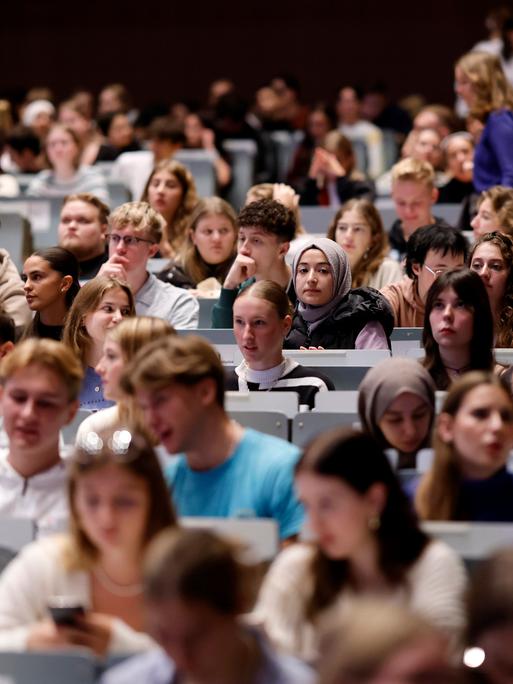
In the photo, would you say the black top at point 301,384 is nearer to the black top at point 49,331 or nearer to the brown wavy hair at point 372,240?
the black top at point 49,331

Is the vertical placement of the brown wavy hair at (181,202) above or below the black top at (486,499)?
above

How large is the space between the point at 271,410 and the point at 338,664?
2.06 meters

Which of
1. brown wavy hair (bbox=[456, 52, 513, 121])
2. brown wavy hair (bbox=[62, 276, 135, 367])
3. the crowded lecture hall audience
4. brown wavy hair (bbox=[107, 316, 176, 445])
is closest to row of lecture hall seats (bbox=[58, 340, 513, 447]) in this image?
the crowded lecture hall audience

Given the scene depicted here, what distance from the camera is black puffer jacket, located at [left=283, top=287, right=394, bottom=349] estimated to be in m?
5.27

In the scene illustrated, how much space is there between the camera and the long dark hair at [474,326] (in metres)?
4.45

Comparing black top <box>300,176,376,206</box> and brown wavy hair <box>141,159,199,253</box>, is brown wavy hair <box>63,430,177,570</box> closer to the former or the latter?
brown wavy hair <box>141,159,199,253</box>

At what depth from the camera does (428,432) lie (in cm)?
392

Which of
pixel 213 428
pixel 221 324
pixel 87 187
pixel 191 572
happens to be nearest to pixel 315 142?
pixel 87 187

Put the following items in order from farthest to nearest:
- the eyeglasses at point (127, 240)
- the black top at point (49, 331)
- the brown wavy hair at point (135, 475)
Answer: the eyeglasses at point (127, 240) < the black top at point (49, 331) < the brown wavy hair at point (135, 475)

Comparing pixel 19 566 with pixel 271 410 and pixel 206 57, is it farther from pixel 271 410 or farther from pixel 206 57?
pixel 206 57

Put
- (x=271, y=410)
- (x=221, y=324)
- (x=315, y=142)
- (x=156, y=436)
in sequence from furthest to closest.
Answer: (x=315, y=142), (x=221, y=324), (x=271, y=410), (x=156, y=436)

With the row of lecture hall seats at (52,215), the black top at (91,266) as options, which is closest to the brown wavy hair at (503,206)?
the row of lecture hall seats at (52,215)

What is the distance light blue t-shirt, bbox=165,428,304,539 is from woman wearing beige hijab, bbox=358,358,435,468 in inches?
15.2

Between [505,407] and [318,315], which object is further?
[318,315]
